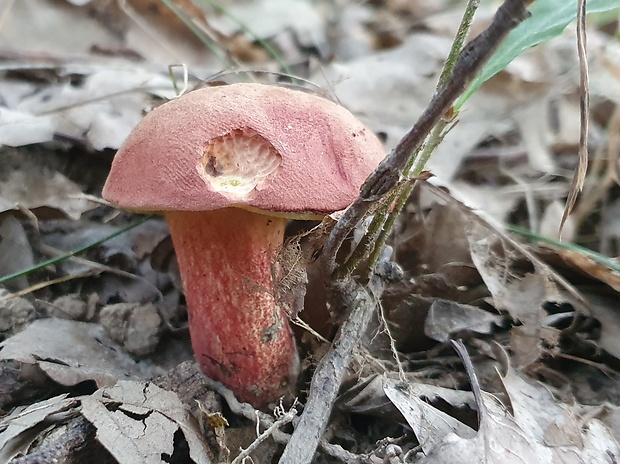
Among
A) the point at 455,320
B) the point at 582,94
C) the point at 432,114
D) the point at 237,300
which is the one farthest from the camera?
the point at 455,320

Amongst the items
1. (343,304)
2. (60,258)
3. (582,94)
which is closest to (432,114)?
(582,94)

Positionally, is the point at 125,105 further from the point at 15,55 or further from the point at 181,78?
the point at 15,55

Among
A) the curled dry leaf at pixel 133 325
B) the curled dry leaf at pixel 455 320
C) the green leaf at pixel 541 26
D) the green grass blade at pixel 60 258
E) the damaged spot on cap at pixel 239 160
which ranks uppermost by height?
the green leaf at pixel 541 26

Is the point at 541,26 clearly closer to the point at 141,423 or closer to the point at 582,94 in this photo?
the point at 582,94

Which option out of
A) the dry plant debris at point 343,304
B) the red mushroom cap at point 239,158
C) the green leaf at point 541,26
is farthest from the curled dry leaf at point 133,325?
A: the green leaf at point 541,26

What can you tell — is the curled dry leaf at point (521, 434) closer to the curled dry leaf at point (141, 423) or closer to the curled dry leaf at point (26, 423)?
the curled dry leaf at point (141, 423)

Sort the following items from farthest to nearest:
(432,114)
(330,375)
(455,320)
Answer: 1. (455,320)
2. (330,375)
3. (432,114)
